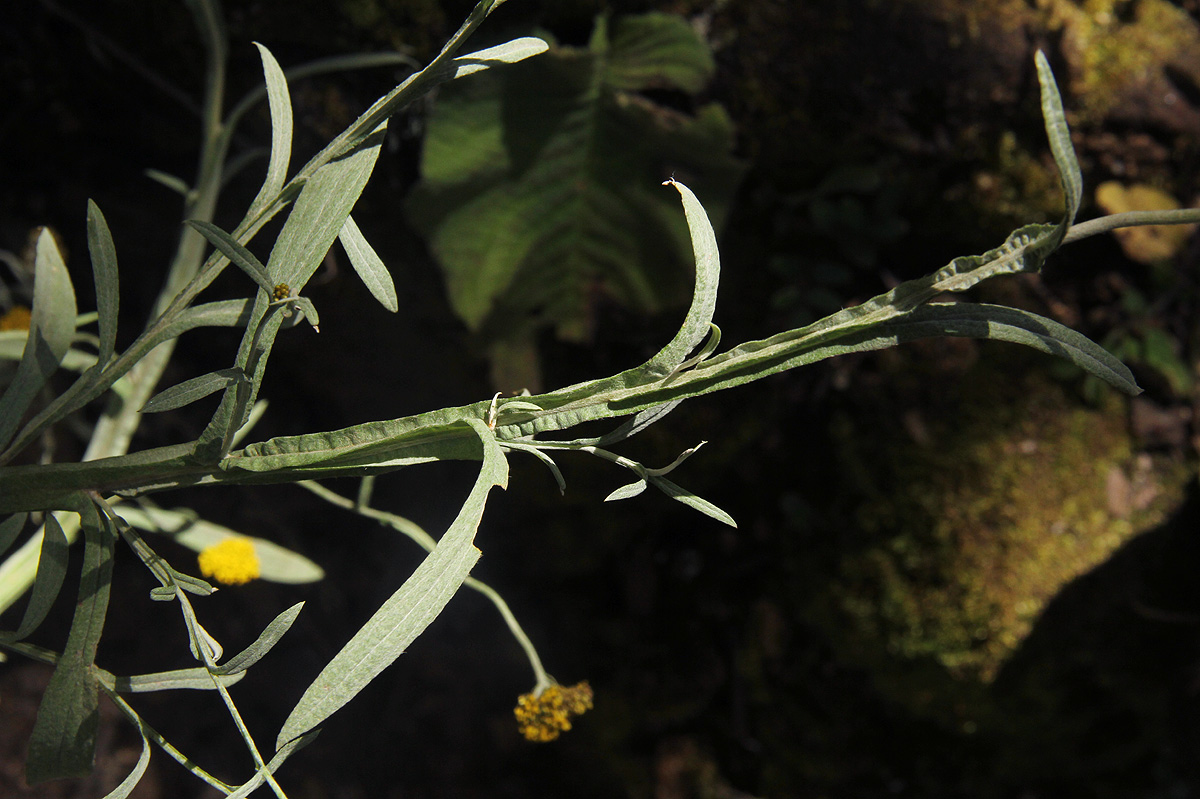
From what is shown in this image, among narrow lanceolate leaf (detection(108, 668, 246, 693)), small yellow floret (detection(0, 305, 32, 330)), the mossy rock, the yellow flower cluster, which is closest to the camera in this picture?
narrow lanceolate leaf (detection(108, 668, 246, 693))

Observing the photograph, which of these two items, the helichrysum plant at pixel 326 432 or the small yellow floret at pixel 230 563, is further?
the small yellow floret at pixel 230 563

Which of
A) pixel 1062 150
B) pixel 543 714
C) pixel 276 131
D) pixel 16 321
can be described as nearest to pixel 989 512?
pixel 543 714

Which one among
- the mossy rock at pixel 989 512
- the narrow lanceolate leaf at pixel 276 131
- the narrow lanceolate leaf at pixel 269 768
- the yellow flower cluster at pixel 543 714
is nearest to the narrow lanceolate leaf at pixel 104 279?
the narrow lanceolate leaf at pixel 276 131

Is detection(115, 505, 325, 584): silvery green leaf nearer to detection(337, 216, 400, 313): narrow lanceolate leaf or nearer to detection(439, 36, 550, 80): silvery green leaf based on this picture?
detection(337, 216, 400, 313): narrow lanceolate leaf

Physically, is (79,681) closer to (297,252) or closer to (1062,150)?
(297,252)

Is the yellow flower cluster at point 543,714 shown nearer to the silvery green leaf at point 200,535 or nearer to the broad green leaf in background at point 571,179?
the silvery green leaf at point 200,535

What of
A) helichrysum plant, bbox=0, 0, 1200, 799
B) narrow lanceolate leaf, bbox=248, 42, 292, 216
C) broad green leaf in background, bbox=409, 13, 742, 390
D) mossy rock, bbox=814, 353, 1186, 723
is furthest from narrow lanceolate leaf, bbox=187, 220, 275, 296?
mossy rock, bbox=814, 353, 1186, 723
